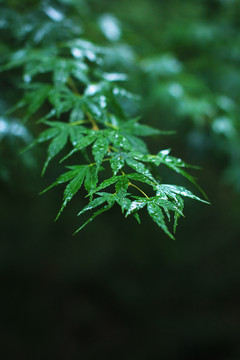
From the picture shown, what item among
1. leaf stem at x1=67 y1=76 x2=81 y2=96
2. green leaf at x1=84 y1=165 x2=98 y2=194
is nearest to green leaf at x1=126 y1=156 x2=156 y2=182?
green leaf at x1=84 y1=165 x2=98 y2=194

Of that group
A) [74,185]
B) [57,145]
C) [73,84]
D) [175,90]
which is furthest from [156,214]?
[175,90]

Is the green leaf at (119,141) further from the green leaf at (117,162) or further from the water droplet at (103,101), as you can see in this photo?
the water droplet at (103,101)

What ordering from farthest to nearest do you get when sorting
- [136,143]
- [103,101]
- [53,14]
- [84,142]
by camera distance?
[53,14]
[103,101]
[136,143]
[84,142]

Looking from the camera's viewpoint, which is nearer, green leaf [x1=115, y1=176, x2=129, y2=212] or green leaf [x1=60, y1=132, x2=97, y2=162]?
green leaf [x1=115, y1=176, x2=129, y2=212]

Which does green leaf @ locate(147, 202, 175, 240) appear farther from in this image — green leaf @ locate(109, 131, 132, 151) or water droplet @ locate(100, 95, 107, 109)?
water droplet @ locate(100, 95, 107, 109)

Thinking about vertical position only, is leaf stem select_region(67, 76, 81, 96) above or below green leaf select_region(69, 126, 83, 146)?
above

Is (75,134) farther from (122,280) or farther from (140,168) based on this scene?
(122,280)

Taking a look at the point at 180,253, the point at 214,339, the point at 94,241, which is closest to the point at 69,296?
the point at 94,241

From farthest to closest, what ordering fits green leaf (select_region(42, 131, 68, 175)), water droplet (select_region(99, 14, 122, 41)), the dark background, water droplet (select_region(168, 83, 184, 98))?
the dark background → water droplet (select_region(99, 14, 122, 41)) → water droplet (select_region(168, 83, 184, 98)) → green leaf (select_region(42, 131, 68, 175))

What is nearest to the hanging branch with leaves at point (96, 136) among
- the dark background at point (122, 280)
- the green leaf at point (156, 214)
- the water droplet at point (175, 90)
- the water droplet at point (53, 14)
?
the green leaf at point (156, 214)

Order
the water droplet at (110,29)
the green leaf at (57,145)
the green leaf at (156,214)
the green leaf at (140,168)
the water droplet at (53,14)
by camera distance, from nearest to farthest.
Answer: the green leaf at (156,214), the green leaf at (140,168), the green leaf at (57,145), the water droplet at (53,14), the water droplet at (110,29)

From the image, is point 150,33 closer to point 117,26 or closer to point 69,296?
point 117,26

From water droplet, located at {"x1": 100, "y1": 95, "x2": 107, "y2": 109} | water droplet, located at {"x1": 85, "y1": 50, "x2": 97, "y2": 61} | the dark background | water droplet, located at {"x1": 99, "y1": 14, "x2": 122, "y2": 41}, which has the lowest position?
the dark background

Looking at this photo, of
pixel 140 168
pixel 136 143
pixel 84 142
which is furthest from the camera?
pixel 136 143
